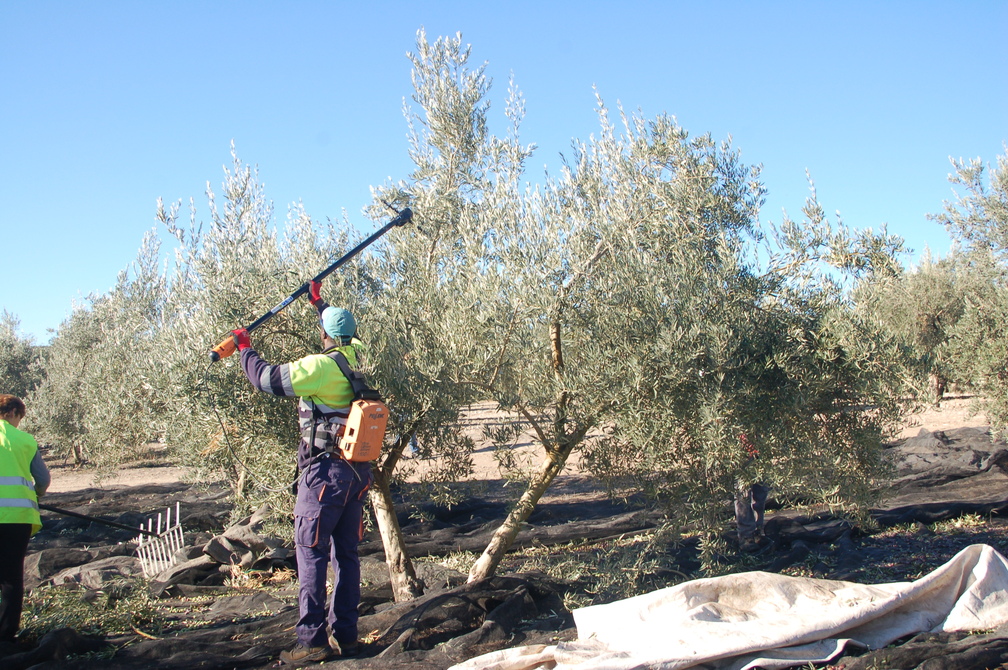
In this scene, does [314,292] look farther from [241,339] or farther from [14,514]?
[14,514]

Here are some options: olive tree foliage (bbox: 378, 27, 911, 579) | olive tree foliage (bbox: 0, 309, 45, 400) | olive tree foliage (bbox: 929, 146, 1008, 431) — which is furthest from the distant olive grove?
olive tree foliage (bbox: 0, 309, 45, 400)

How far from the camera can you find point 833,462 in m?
5.35

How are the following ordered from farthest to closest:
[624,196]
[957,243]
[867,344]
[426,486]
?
[957,243], [426,486], [624,196], [867,344]

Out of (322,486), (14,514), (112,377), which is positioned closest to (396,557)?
(322,486)

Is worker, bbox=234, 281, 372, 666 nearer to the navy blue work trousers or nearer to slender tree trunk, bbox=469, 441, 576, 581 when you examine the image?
the navy blue work trousers

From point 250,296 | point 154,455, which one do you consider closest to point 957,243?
point 250,296

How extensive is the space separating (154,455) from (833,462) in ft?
69.1

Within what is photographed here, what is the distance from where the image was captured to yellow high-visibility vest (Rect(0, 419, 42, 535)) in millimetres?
4953

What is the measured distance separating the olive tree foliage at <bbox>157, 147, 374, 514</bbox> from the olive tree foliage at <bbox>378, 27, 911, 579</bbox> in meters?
0.72

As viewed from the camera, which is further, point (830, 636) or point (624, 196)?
point (624, 196)

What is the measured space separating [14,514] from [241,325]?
78.6 inches

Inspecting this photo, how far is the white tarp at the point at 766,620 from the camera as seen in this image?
12.9 ft

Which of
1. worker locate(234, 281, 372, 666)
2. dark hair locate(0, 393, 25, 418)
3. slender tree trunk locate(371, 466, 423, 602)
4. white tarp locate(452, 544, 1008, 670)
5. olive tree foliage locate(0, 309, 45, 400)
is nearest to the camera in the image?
white tarp locate(452, 544, 1008, 670)

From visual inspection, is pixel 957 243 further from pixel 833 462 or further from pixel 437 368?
pixel 437 368
